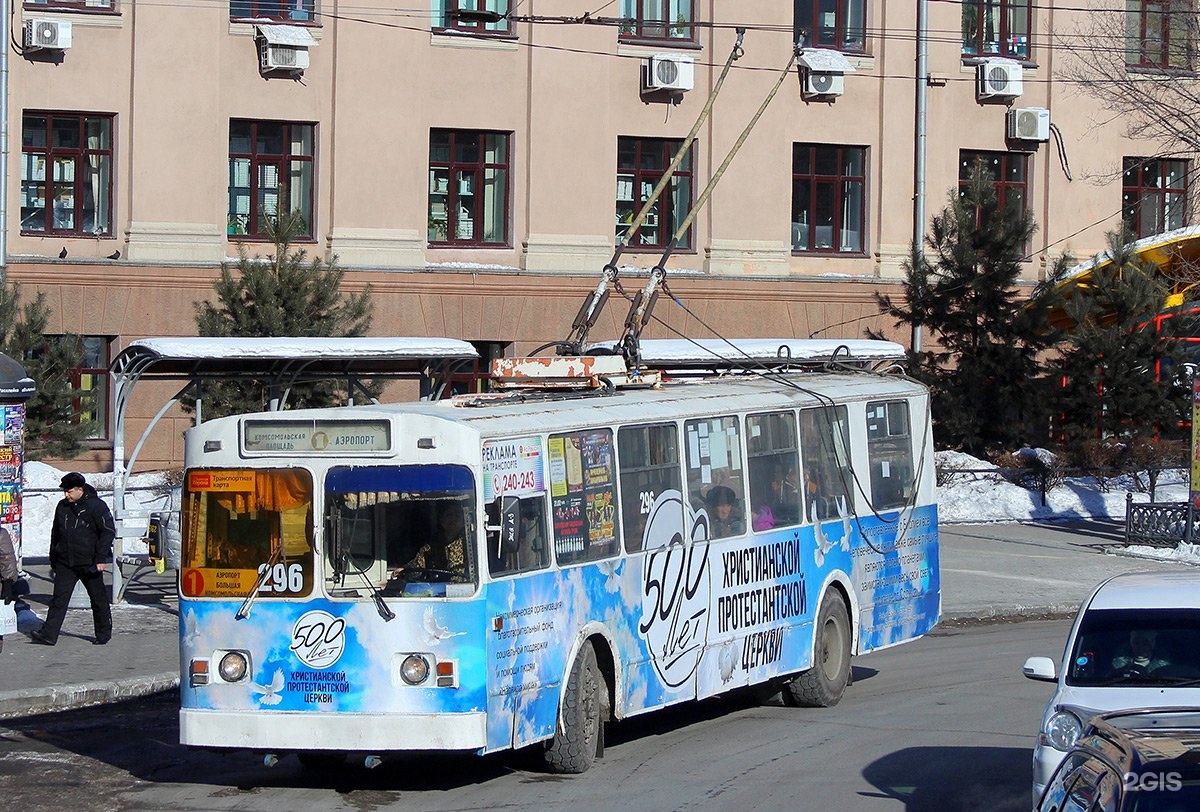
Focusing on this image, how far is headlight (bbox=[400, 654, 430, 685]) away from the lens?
1051 cm

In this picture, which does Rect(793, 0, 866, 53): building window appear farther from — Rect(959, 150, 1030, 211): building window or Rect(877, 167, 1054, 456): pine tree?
Rect(877, 167, 1054, 456): pine tree

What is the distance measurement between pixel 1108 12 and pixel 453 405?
29.3 m

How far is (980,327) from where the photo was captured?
105 feet

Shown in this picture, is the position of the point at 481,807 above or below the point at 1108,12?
below

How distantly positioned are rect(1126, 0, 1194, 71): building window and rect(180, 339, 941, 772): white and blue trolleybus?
24.3 m

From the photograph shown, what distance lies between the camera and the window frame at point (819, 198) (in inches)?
1435

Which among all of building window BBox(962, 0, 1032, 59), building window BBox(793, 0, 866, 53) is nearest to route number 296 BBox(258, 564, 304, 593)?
building window BBox(793, 0, 866, 53)

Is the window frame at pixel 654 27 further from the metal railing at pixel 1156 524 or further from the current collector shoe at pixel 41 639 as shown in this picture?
the current collector shoe at pixel 41 639

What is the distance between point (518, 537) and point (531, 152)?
23819mm

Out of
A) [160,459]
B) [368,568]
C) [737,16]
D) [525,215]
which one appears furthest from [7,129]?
[368,568]

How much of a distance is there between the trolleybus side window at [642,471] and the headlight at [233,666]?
280 centimetres

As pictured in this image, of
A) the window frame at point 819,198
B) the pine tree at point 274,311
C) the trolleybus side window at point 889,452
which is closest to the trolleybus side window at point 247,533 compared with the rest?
the trolleybus side window at point 889,452

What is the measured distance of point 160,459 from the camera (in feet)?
107

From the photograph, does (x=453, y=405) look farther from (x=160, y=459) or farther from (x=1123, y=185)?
(x=1123, y=185)
